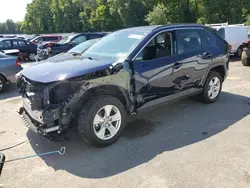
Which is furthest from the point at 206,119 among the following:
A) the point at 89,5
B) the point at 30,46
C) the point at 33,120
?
the point at 89,5

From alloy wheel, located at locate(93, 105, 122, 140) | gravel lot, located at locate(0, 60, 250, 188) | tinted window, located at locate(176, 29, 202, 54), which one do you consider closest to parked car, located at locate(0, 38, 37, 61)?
gravel lot, located at locate(0, 60, 250, 188)

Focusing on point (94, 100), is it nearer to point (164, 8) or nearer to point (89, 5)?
point (164, 8)

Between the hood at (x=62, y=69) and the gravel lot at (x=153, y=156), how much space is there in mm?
1077

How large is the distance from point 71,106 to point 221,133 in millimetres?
2533

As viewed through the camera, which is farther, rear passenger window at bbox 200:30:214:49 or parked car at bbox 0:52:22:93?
parked car at bbox 0:52:22:93

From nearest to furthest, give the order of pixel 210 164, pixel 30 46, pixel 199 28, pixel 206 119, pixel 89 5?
pixel 210 164, pixel 206 119, pixel 199 28, pixel 30 46, pixel 89 5

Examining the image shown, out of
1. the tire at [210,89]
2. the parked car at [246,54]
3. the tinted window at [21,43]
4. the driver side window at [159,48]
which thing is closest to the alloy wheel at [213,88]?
the tire at [210,89]

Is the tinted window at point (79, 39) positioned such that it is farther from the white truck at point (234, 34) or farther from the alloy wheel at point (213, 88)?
the alloy wheel at point (213, 88)

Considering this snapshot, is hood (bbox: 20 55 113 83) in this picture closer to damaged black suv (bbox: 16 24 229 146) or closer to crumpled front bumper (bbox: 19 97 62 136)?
damaged black suv (bbox: 16 24 229 146)

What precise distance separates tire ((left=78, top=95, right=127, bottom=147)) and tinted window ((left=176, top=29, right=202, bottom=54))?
5.77 feet

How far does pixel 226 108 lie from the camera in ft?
17.3

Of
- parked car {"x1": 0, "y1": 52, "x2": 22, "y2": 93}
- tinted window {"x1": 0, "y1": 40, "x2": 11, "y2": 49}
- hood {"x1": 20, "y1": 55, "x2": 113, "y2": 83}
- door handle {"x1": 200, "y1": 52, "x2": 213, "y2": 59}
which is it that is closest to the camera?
hood {"x1": 20, "y1": 55, "x2": 113, "y2": 83}

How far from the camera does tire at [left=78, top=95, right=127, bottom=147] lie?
3467 millimetres

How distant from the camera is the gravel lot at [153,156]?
297 cm
